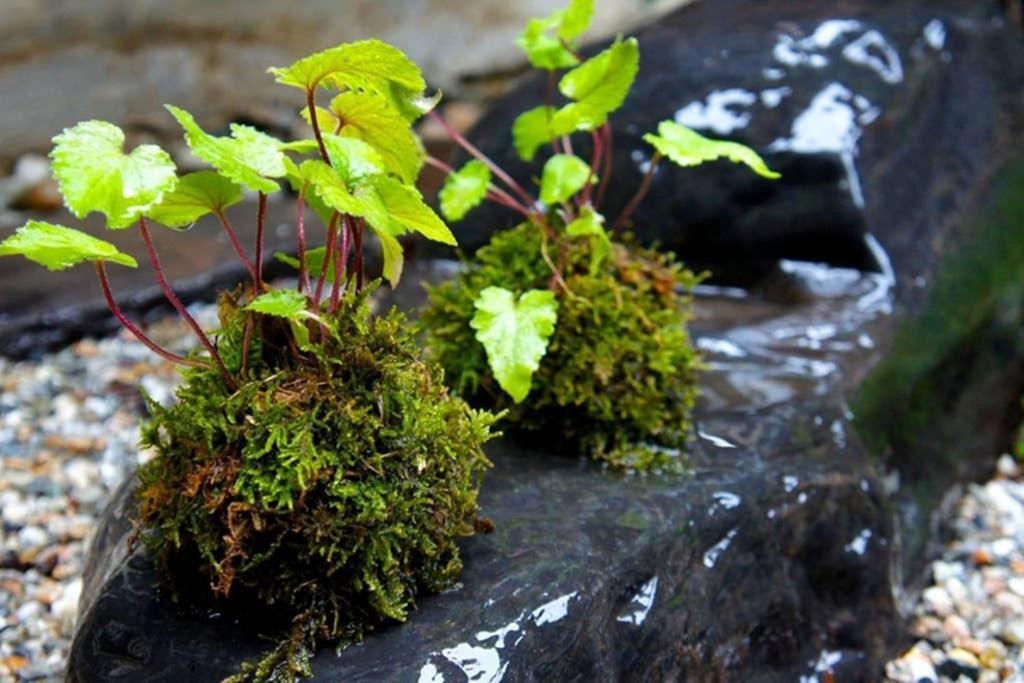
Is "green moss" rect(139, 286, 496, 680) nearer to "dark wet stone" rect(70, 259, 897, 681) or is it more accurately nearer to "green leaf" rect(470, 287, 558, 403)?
"dark wet stone" rect(70, 259, 897, 681)

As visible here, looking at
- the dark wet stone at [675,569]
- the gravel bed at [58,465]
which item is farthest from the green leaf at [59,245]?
the gravel bed at [58,465]

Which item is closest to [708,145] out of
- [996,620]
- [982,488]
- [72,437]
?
[996,620]

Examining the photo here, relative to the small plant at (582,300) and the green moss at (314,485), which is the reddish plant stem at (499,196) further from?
the green moss at (314,485)

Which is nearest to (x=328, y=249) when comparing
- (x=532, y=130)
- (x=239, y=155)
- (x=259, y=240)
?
(x=259, y=240)

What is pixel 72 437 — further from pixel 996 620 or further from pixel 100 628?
pixel 996 620

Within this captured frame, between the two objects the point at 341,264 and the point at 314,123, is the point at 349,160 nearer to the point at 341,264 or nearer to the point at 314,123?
the point at 314,123

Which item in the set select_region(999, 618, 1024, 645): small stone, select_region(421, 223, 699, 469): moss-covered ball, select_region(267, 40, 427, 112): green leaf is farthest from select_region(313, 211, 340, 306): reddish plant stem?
select_region(999, 618, 1024, 645): small stone
